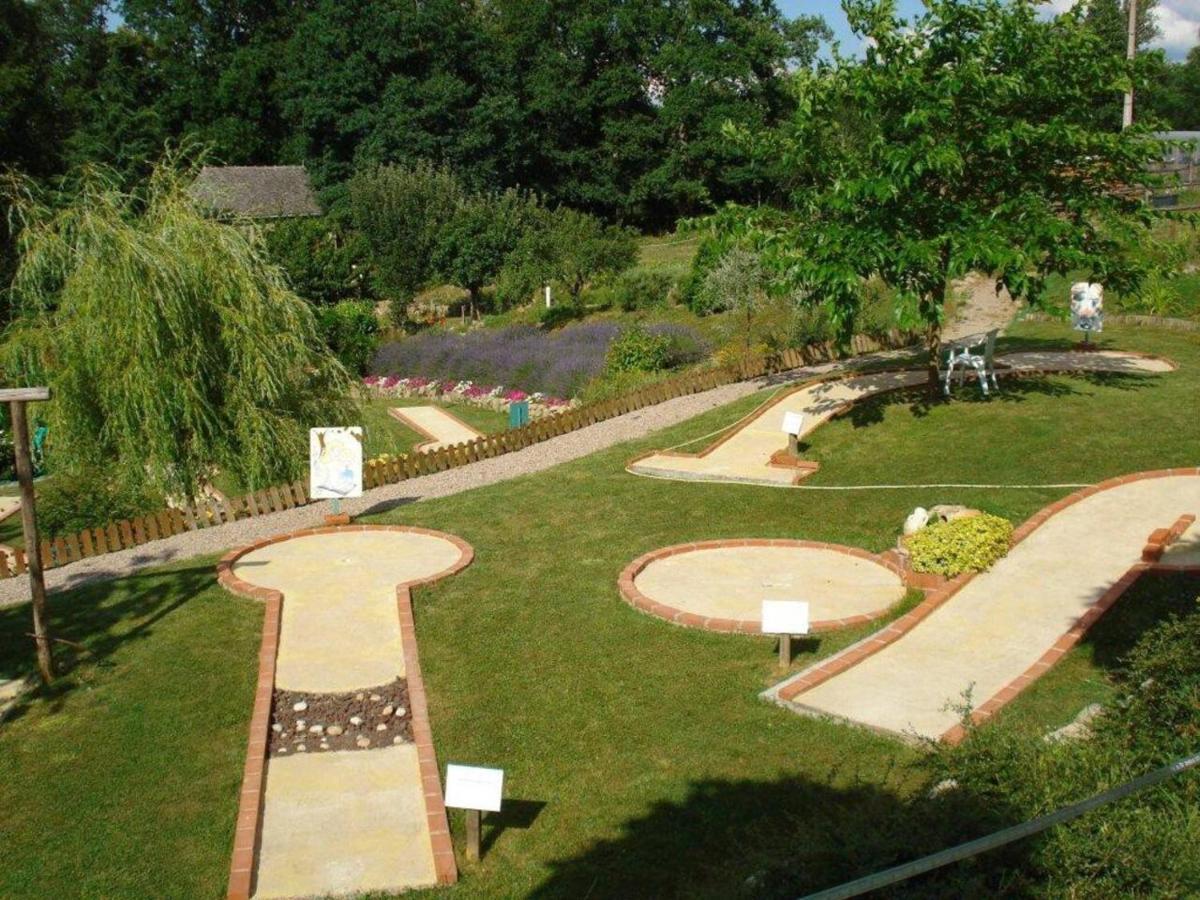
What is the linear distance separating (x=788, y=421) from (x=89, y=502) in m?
10.7

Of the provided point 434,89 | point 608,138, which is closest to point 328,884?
point 434,89

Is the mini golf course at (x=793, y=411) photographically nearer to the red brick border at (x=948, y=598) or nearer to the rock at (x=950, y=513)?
the rock at (x=950, y=513)

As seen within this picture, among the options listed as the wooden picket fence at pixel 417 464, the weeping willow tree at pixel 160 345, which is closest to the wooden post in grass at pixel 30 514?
the wooden picket fence at pixel 417 464

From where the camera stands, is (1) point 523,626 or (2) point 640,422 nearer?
(1) point 523,626

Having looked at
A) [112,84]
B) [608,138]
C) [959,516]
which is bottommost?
[959,516]

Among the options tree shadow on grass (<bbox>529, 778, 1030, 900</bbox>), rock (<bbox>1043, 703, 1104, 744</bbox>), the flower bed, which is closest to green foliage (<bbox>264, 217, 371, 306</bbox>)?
the flower bed

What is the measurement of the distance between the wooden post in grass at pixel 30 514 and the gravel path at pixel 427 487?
3191mm

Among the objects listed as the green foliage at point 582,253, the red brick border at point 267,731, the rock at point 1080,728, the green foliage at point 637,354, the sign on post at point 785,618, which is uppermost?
the green foliage at point 582,253

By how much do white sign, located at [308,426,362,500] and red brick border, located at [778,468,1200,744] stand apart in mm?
7667

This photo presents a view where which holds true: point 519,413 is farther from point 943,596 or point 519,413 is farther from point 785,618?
point 785,618

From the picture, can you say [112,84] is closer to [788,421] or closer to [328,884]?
[788,421]

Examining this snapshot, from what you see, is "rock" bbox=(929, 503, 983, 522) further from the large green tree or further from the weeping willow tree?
the weeping willow tree

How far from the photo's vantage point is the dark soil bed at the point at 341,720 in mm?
8766

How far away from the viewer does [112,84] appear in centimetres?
6003
